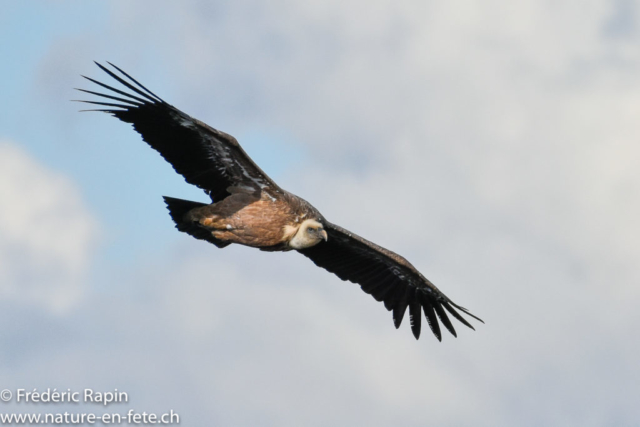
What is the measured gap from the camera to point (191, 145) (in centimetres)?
1446

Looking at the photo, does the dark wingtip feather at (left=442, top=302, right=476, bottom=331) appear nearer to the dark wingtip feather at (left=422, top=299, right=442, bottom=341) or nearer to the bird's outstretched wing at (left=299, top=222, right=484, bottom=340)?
the bird's outstretched wing at (left=299, top=222, right=484, bottom=340)

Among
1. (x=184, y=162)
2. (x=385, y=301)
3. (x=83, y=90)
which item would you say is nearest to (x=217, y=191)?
(x=184, y=162)

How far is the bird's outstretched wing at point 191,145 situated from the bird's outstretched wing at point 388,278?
110 inches

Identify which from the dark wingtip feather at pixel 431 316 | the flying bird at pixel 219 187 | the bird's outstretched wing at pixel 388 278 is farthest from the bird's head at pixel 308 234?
the dark wingtip feather at pixel 431 316

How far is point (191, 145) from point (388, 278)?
5188 mm

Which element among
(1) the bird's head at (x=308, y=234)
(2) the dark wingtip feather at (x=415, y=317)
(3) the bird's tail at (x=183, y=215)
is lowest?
(3) the bird's tail at (x=183, y=215)

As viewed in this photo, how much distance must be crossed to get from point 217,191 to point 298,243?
1.55 meters

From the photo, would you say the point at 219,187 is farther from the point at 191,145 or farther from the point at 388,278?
the point at 388,278

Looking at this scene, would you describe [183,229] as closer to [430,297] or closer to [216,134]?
[216,134]

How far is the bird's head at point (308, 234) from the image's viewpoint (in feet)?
49.6

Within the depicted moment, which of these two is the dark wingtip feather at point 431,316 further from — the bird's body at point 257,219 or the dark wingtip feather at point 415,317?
the bird's body at point 257,219

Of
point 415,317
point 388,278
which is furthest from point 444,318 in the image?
point 388,278

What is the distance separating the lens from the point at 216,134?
45.6 feet

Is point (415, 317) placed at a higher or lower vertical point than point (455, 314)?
lower
